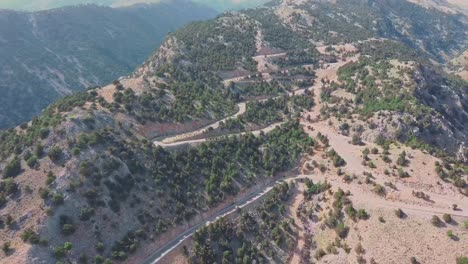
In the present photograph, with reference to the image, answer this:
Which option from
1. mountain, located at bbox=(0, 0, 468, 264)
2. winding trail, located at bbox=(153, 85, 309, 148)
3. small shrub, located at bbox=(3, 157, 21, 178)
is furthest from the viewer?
winding trail, located at bbox=(153, 85, 309, 148)

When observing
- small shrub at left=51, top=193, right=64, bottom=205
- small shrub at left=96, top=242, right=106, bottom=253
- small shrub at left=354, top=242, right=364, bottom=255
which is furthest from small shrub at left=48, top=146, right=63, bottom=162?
small shrub at left=354, top=242, right=364, bottom=255

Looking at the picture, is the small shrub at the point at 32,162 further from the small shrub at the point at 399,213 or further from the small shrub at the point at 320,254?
the small shrub at the point at 399,213

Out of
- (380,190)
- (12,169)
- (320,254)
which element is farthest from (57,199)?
(380,190)

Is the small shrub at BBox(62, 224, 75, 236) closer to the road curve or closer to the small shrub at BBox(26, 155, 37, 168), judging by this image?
the road curve

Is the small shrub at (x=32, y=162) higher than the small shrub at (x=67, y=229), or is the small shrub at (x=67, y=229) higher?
the small shrub at (x=32, y=162)

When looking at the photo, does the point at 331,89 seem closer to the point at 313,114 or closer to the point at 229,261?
the point at 313,114

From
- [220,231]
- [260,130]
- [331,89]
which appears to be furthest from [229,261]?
[331,89]

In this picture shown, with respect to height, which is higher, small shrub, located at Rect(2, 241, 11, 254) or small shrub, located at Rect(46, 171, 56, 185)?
small shrub, located at Rect(46, 171, 56, 185)

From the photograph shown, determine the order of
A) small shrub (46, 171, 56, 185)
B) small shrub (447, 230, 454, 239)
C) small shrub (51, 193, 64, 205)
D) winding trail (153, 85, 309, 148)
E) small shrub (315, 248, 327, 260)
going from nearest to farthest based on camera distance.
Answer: small shrub (447, 230, 454, 239), small shrub (51, 193, 64, 205), small shrub (46, 171, 56, 185), small shrub (315, 248, 327, 260), winding trail (153, 85, 309, 148)

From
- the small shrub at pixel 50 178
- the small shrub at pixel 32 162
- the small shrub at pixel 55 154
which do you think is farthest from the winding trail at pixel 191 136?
the small shrub at pixel 32 162
